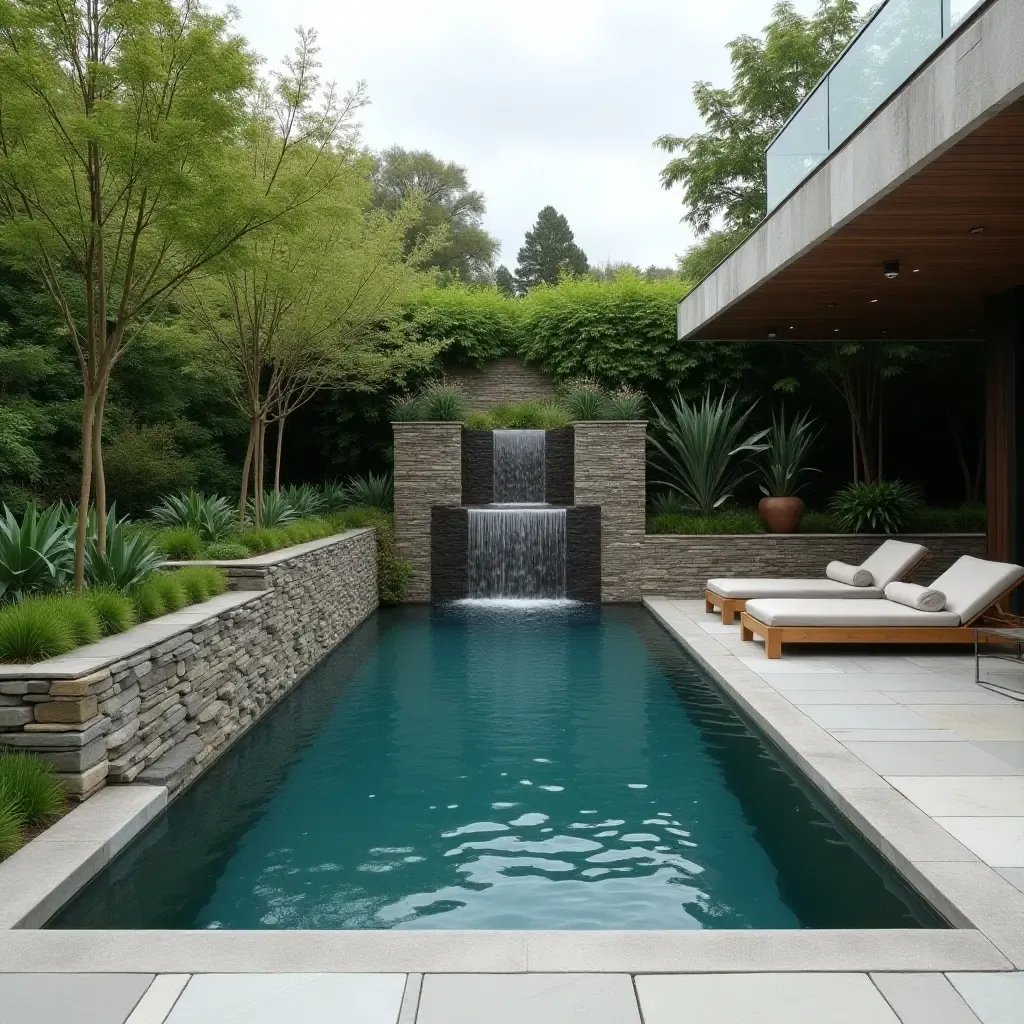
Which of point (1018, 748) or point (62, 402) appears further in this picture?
point (62, 402)

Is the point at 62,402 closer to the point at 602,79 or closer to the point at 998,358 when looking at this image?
the point at 998,358

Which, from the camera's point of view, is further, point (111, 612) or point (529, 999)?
point (111, 612)

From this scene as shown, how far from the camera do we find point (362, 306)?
11.7 meters

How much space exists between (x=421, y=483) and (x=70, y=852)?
1031 centimetres

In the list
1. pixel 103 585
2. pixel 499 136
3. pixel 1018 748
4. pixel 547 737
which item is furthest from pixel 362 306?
pixel 499 136

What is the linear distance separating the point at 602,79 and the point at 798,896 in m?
27.5

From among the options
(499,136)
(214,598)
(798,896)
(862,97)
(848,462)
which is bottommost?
(798,896)

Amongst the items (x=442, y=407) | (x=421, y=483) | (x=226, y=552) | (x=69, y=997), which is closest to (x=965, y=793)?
(x=69, y=997)

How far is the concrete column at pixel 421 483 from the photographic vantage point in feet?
45.3

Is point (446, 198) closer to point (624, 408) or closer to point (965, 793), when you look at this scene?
point (624, 408)

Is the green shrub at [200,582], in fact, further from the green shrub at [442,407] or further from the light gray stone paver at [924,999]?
the green shrub at [442,407]

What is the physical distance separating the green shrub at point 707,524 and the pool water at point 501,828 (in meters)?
6.22

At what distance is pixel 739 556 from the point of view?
43.4 ft

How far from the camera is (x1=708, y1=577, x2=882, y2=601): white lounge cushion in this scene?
9688 millimetres
